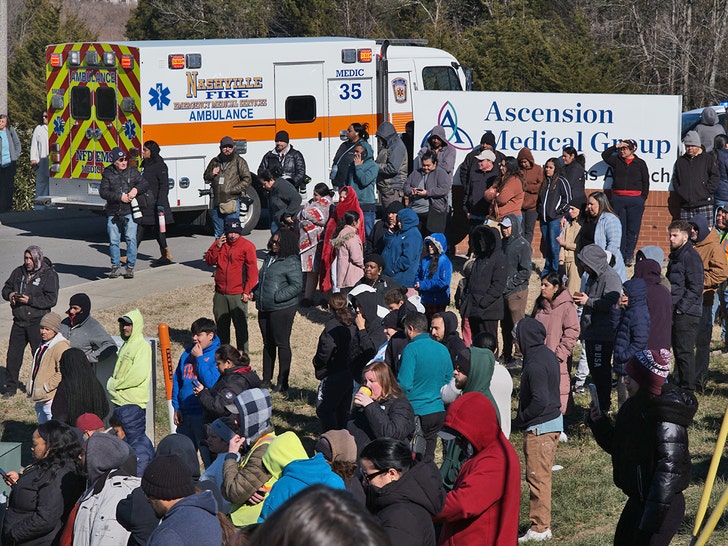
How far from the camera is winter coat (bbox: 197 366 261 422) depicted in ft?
26.3

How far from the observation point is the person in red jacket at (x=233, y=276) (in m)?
12.4

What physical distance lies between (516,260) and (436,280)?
898 millimetres

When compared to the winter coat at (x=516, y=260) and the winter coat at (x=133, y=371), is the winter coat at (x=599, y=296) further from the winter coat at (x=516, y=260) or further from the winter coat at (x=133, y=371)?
the winter coat at (x=133, y=371)

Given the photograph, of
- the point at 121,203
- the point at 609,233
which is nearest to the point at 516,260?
the point at 609,233

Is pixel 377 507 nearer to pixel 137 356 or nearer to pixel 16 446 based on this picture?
pixel 16 446

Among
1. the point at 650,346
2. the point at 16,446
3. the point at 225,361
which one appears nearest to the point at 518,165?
the point at 650,346

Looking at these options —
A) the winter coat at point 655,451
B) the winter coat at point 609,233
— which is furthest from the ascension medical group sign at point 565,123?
the winter coat at point 655,451

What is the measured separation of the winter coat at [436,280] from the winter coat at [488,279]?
2.48ft

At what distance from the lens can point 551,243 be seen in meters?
15.2

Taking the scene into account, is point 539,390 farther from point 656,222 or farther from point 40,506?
point 656,222

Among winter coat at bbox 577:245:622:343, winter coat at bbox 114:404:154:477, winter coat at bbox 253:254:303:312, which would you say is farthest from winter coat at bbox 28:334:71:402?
winter coat at bbox 577:245:622:343

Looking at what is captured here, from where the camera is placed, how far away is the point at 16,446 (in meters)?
7.90

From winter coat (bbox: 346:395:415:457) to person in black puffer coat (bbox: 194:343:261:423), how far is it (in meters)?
0.92

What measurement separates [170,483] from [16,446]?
301cm
